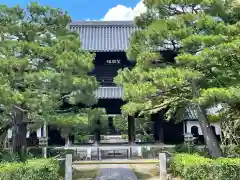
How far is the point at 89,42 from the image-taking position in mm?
20750

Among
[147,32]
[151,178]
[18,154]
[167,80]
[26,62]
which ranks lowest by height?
[151,178]

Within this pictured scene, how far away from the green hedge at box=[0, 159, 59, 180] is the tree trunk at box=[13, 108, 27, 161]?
196cm

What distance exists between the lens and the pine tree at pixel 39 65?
1138cm

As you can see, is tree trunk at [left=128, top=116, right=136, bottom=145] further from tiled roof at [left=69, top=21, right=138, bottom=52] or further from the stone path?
the stone path

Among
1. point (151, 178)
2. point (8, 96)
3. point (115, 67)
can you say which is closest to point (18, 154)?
point (8, 96)

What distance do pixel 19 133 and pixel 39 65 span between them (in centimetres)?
268

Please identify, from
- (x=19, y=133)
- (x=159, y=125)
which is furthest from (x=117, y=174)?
(x=159, y=125)

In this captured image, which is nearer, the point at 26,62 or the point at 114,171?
the point at 26,62

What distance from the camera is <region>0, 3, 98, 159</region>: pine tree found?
11.4 metres

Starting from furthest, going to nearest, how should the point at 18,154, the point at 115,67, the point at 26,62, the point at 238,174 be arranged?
the point at 115,67, the point at 18,154, the point at 26,62, the point at 238,174

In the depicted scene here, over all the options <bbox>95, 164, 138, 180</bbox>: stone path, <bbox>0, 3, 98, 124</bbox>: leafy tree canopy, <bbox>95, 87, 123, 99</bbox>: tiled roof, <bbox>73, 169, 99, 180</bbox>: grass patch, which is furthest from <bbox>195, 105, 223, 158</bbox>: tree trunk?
<bbox>95, 87, 123, 99</bbox>: tiled roof

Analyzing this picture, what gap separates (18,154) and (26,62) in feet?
11.5

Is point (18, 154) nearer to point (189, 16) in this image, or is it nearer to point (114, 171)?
point (114, 171)

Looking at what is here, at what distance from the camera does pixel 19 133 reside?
42.5 feet
